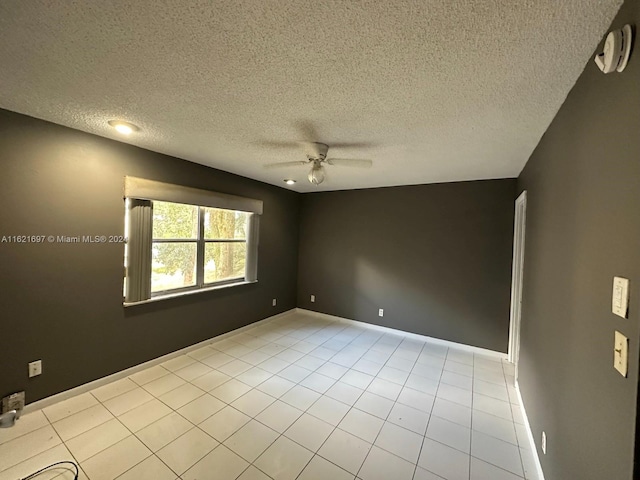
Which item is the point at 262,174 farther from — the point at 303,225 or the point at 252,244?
the point at 303,225

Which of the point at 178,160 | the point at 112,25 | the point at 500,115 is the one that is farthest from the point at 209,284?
the point at 500,115

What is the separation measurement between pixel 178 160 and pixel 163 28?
2151 millimetres

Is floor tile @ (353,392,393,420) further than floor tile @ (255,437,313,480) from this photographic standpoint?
Yes

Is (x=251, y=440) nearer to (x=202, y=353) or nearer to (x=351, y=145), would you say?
(x=202, y=353)

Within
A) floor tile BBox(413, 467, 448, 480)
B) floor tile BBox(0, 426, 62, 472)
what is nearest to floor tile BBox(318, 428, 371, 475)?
floor tile BBox(413, 467, 448, 480)

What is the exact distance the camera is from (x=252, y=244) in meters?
3.99

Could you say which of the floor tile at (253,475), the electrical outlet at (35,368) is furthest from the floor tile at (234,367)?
the electrical outlet at (35,368)

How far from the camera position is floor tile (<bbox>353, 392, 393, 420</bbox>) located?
220 centimetres

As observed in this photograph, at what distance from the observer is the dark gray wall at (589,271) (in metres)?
0.79

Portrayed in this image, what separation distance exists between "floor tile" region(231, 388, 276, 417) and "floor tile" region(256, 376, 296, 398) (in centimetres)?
5

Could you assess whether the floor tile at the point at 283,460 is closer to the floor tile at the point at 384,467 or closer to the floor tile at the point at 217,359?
the floor tile at the point at 384,467

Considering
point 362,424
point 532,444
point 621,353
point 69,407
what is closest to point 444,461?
point 362,424

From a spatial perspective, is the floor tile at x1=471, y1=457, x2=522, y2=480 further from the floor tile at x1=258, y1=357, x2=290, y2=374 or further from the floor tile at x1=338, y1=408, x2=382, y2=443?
the floor tile at x1=258, y1=357, x2=290, y2=374

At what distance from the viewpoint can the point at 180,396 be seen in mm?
2309
